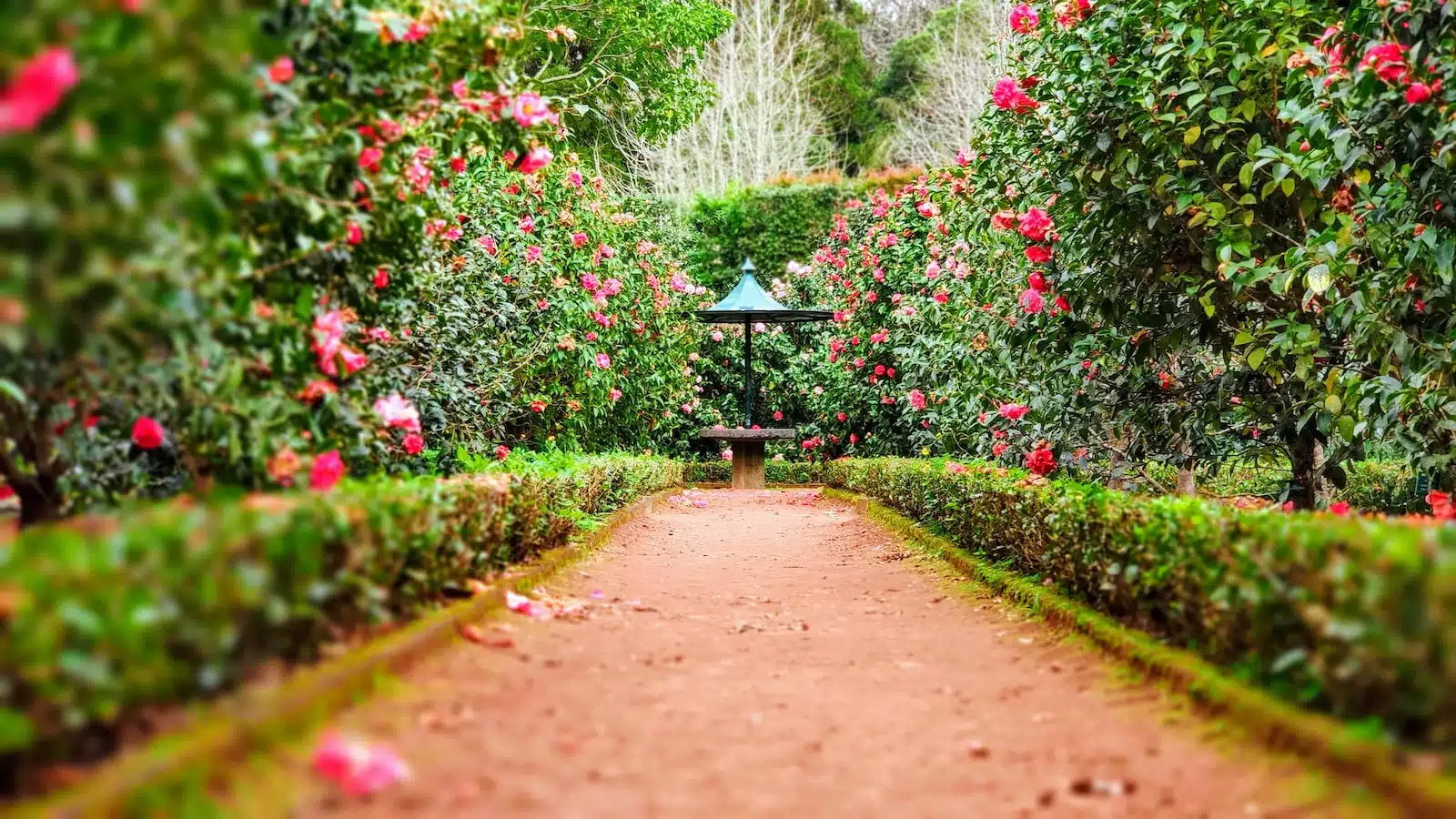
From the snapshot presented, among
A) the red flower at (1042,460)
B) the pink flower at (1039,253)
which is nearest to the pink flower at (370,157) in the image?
the pink flower at (1039,253)

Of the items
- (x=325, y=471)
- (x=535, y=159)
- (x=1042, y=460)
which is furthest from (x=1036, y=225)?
(x=325, y=471)

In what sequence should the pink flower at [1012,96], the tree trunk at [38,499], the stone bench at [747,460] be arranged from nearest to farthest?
1. the tree trunk at [38,499]
2. the pink flower at [1012,96]
3. the stone bench at [747,460]

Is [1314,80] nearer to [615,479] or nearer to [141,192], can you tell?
[141,192]

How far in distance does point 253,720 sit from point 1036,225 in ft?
17.7

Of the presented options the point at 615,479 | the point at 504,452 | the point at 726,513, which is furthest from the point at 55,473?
the point at 726,513

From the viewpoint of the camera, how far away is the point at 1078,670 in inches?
169

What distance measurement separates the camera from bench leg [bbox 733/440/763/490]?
16.2m

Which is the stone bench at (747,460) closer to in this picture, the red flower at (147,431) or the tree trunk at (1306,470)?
the tree trunk at (1306,470)

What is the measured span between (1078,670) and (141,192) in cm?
350

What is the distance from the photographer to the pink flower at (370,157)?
13.4ft

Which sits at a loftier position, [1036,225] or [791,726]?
[1036,225]

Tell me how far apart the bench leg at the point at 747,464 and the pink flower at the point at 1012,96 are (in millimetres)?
9708

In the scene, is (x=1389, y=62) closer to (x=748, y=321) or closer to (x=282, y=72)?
(x=282, y=72)

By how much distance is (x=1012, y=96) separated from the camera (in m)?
6.70
